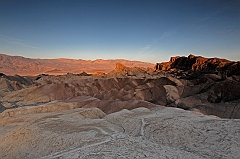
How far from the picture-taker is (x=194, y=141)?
46.3 ft

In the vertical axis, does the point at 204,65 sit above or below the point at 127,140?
above

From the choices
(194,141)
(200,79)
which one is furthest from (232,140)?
(200,79)

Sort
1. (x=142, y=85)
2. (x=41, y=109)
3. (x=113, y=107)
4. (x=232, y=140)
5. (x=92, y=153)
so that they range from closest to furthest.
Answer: (x=92, y=153), (x=232, y=140), (x=41, y=109), (x=113, y=107), (x=142, y=85)

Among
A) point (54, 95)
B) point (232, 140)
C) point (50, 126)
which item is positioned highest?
point (232, 140)

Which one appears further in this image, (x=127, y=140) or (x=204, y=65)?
(x=204, y=65)

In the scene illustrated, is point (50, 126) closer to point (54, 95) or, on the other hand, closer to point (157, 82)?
point (54, 95)

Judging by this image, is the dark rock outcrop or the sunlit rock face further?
the dark rock outcrop

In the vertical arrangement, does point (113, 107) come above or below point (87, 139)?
below

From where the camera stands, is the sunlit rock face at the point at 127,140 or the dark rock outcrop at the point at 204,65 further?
the dark rock outcrop at the point at 204,65

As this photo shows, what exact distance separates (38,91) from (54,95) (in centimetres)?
525

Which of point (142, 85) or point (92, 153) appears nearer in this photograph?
point (92, 153)

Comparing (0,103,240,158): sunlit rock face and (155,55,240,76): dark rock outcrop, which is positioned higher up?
(155,55,240,76): dark rock outcrop

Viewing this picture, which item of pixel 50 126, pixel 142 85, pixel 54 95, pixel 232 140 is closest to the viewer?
pixel 232 140

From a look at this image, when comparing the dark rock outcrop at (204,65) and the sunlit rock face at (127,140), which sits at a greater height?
the dark rock outcrop at (204,65)
